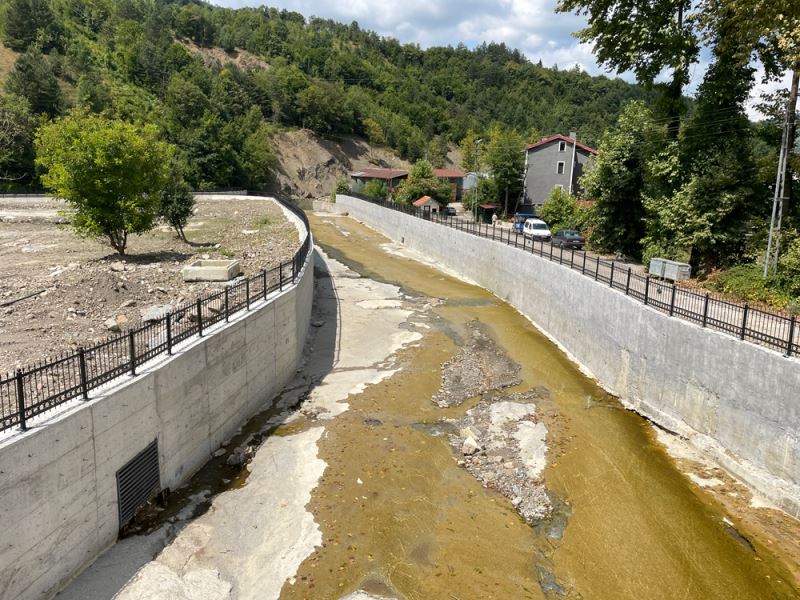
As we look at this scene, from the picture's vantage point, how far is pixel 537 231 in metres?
42.2

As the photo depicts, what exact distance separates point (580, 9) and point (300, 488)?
98.3 feet

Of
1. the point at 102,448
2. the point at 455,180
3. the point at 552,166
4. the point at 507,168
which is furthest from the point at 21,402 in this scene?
the point at 455,180

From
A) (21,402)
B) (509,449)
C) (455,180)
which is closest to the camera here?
(21,402)

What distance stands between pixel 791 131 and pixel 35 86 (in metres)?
82.9

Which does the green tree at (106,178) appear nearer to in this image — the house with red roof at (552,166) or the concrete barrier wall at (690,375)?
the concrete barrier wall at (690,375)

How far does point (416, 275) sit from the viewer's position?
4103 cm

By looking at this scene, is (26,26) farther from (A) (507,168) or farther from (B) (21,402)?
(B) (21,402)

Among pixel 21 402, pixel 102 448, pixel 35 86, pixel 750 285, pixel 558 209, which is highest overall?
pixel 35 86

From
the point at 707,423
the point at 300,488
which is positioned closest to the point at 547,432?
the point at 707,423

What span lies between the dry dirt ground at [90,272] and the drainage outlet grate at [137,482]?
4.92 meters

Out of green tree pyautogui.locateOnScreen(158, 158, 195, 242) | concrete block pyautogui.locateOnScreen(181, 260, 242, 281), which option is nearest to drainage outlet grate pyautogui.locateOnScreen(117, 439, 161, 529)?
concrete block pyautogui.locateOnScreen(181, 260, 242, 281)

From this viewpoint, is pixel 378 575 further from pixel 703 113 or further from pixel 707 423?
pixel 703 113

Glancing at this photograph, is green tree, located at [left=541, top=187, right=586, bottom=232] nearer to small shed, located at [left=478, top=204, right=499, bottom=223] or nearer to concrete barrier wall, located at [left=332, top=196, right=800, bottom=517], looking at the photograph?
small shed, located at [left=478, top=204, right=499, bottom=223]

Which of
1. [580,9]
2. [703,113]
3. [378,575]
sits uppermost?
[580,9]
